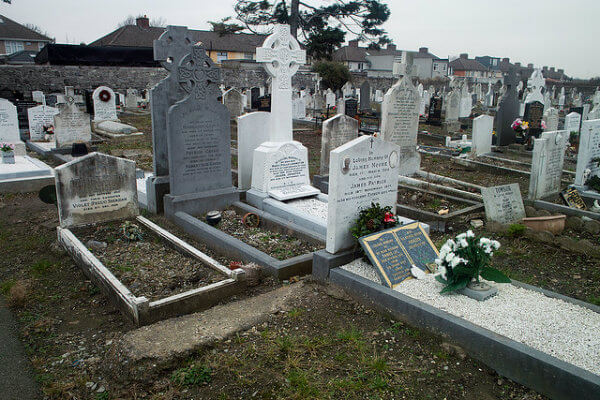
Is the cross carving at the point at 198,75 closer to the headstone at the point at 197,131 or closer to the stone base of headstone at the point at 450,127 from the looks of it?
the headstone at the point at 197,131

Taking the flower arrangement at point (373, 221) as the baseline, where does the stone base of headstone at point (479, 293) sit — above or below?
below

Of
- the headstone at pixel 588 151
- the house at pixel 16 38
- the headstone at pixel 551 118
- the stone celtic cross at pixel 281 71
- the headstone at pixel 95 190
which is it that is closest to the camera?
the headstone at pixel 95 190

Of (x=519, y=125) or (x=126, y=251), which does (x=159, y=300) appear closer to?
(x=126, y=251)

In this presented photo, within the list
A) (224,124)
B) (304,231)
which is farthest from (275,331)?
Answer: (224,124)

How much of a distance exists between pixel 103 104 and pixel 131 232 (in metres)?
13.7

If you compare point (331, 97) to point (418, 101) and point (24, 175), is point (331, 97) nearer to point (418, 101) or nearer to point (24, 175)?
point (418, 101)

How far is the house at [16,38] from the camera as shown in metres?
54.4

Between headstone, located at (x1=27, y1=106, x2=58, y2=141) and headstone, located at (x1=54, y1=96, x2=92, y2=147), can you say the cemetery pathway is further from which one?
headstone, located at (x1=27, y1=106, x2=58, y2=141)

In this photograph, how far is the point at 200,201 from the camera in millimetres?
7023

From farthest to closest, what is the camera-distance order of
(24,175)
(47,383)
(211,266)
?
(24,175) → (211,266) → (47,383)

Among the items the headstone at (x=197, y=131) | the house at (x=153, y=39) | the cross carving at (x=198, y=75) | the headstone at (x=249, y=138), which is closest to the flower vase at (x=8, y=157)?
the headstone at (x=197, y=131)

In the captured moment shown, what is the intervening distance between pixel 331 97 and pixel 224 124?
1766 cm

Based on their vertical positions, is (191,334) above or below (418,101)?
below

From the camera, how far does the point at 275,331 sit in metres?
3.86
